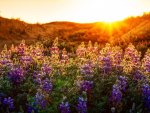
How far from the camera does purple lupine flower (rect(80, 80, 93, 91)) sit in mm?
7871

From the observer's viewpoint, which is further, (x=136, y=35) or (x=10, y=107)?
(x=136, y=35)

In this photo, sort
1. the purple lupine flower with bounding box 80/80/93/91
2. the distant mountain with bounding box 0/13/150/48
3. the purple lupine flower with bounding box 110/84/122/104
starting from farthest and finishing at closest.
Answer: the distant mountain with bounding box 0/13/150/48 → the purple lupine flower with bounding box 80/80/93/91 → the purple lupine flower with bounding box 110/84/122/104

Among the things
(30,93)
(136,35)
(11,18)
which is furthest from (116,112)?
(11,18)

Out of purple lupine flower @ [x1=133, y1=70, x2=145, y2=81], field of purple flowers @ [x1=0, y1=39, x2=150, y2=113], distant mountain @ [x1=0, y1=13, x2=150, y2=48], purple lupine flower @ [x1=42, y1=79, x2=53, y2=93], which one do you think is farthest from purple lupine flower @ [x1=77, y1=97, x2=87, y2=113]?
distant mountain @ [x1=0, y1=13, x2=150, y2=48]

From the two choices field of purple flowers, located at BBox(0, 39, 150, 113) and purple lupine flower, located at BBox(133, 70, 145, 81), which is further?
purple lupine flower, located at BBox(133, 70, 145, 81)

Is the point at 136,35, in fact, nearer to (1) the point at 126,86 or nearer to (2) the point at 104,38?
(2) the point at 104,38

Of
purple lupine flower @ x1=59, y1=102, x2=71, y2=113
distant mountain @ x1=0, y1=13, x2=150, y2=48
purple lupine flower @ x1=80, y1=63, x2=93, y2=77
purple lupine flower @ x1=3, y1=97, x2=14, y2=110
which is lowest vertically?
distant mountain @ x1=0, y1=13, x2=150, y2=48

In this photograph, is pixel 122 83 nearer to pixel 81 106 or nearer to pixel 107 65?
pixel 107 65

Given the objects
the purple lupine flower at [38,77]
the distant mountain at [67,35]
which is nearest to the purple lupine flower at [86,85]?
the purple lupine flower at [38,77]

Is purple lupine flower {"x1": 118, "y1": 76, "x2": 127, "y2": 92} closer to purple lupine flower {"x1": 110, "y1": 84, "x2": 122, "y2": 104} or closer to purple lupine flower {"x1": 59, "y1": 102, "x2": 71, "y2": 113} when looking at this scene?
purple lupine flower {"x1": 110, "y1": 84, "x2": 122, "y2": 104}

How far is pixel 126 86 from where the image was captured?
8383mm

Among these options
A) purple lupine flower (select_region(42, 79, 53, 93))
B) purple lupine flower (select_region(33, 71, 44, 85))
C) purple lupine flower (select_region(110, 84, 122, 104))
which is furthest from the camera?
purple lupine flower (select_region(33, 71, 44, 85))

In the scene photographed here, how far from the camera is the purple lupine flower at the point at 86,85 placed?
25.8 feet

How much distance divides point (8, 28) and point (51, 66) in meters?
18.6
